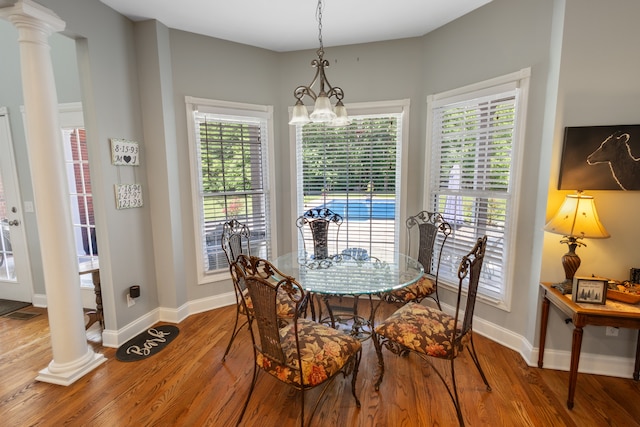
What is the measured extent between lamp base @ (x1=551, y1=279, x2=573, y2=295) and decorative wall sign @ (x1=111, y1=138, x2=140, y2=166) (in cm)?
358

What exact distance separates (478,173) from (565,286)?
111 cm

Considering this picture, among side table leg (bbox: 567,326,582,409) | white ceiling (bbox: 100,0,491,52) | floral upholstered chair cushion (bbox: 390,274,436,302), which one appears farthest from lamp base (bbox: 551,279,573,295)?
white ceiling (bbox: 100,0,491,52)

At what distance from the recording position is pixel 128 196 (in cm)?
266

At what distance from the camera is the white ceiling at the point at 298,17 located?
245 cm

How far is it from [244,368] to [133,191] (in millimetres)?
1849

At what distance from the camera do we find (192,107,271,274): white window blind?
3.15 metres

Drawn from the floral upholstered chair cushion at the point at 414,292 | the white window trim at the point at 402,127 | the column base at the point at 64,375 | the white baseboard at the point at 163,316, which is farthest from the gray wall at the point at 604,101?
the column base at the point at 64,375

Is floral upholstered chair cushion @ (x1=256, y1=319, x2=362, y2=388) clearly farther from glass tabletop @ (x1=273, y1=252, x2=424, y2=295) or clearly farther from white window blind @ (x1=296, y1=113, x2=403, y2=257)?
white window blind @ (x1=296, y1=113, x2=403, y2=257)

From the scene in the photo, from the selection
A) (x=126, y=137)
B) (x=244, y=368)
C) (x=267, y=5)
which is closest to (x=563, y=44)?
(x=267, y=5)

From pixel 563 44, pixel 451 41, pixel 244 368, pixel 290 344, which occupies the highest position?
pixel 451 41

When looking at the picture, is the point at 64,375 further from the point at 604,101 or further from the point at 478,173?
the point at 604,101

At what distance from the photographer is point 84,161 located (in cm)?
304

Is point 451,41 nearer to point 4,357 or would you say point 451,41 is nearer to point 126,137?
point 126,137

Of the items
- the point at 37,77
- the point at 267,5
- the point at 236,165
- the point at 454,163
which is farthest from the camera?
the point at 236,165
